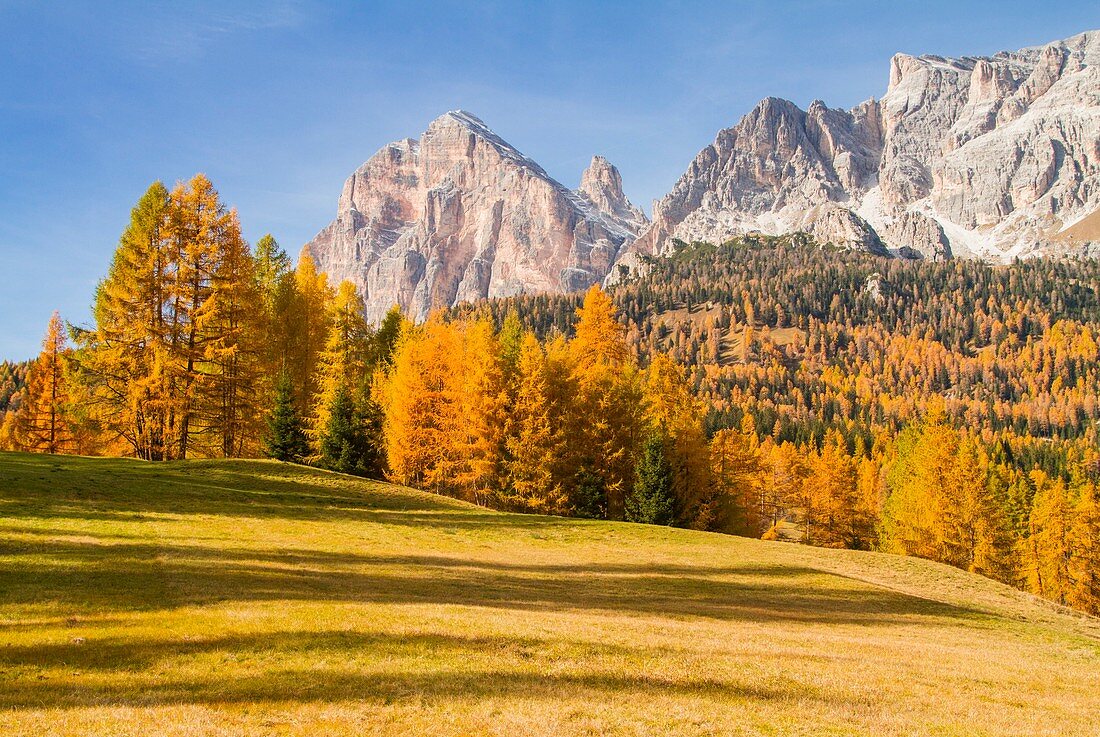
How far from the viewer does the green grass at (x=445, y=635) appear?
10.6 metres

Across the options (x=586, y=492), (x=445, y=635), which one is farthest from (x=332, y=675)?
(x=586, y=492)

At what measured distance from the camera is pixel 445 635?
14.6 meters

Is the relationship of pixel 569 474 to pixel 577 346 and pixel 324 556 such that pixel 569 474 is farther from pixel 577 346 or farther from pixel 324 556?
pixel 324 556

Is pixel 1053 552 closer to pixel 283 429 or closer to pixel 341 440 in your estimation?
pixel 341 440

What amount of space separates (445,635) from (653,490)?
33139 mm

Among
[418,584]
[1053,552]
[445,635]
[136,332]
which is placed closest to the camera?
[445,635]

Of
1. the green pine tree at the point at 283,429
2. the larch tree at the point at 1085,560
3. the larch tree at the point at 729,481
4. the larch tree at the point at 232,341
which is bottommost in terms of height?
the larch tree at the point at 1085,560

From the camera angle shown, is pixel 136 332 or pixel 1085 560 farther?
pixel 1085 560

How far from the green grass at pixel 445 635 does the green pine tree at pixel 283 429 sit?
46.1 ft

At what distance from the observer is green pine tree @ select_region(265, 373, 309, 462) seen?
151ft

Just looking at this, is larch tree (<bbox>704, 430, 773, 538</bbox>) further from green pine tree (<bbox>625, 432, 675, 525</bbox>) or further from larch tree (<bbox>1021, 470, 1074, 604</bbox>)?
larch tree (<bbox>1021, 470, 1074, 604</bbox>)

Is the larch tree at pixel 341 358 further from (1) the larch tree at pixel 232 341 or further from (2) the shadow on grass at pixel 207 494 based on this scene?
(2) the shadow on grass at pixel 207 494

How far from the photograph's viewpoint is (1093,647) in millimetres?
23281

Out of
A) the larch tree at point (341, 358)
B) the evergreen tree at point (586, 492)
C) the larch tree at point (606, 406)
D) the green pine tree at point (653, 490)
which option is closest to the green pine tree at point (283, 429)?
the larch tree at point (341, 358)
